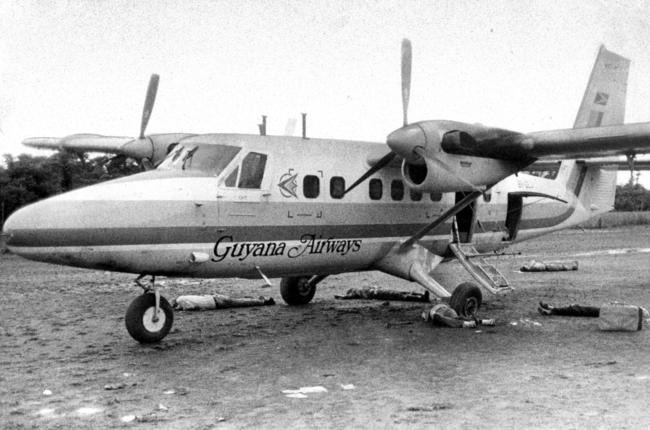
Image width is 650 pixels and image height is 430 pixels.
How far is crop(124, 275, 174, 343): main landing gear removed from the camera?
967 centimetres

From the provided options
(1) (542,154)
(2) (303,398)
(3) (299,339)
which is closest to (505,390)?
(2) (303,398)

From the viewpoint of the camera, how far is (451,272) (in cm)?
2216

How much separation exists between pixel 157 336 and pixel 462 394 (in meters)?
4.73

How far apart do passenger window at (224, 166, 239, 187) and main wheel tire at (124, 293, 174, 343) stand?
2000 millimetres

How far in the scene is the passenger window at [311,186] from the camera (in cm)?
1144

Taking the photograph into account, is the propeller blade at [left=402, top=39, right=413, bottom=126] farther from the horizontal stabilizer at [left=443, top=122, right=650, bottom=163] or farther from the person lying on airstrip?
the person lying on airstrip

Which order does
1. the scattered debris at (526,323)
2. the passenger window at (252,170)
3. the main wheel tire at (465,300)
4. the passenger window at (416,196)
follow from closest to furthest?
the passenger window at (252,170) < the scattered debris at (526,323) < the main wheel tire at (465,300) < the passenger window at (416,196)

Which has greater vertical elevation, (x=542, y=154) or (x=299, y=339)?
(x=542, y=154)

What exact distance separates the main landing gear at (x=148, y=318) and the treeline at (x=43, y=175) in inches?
872

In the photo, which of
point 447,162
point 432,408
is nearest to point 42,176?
point 447,162

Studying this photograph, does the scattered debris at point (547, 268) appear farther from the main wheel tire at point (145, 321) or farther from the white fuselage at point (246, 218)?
the main wheel tire at point (145, 321)

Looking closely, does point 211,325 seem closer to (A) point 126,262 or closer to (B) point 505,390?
(A) point 126,262

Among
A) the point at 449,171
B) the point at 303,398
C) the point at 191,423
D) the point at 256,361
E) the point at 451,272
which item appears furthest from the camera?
the point at 451,272

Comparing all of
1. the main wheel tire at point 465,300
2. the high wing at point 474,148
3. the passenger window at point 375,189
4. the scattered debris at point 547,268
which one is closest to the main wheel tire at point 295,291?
the passenger window at point 375,189
